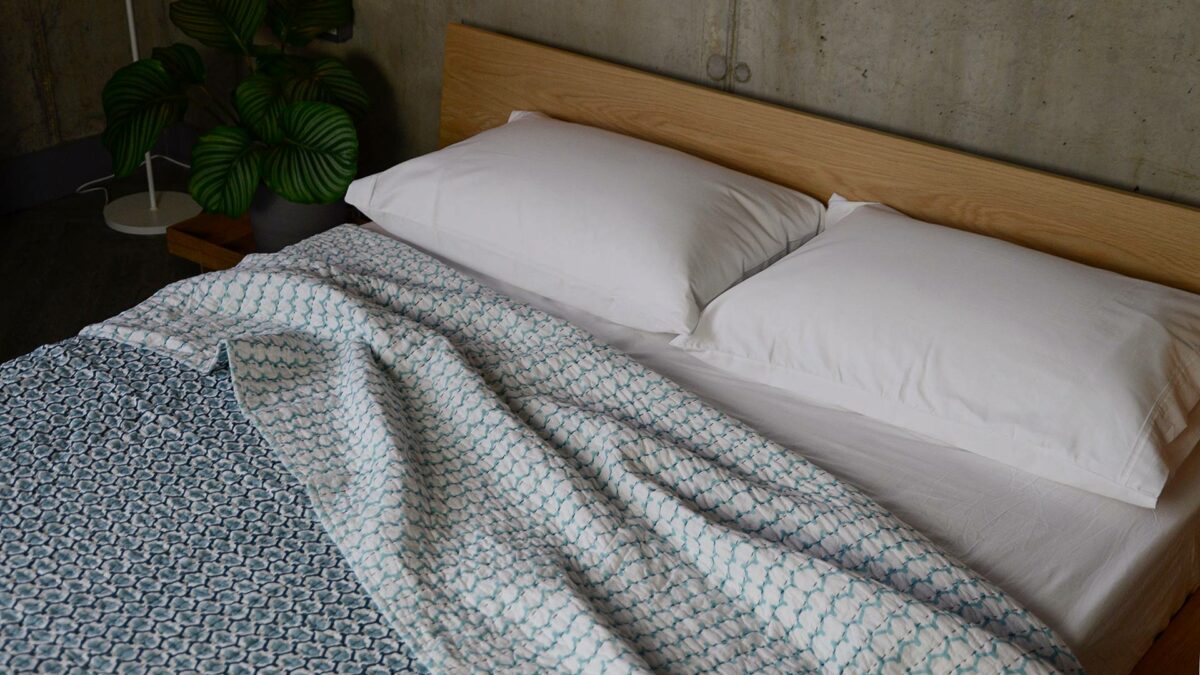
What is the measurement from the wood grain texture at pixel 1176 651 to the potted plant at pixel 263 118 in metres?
1.76

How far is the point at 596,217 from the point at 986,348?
67 cm

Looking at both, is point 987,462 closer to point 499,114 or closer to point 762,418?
point 762,418

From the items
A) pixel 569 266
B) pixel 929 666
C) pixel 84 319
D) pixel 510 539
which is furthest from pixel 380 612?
pixel 84 319

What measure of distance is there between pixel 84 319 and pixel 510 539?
187 centimetres

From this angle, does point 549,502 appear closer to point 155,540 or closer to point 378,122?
point 155,540

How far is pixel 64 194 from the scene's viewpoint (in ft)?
11.1

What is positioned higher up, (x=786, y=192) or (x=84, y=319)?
(x=786, y=192)

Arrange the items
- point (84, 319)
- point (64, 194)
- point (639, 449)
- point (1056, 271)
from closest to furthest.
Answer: point (639, 449), point (1056, 271), point (84, 319), point (64, 194)

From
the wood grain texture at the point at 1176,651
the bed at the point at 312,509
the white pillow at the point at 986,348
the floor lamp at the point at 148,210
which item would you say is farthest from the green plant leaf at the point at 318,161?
the wood grain texture at the point at 1176,651

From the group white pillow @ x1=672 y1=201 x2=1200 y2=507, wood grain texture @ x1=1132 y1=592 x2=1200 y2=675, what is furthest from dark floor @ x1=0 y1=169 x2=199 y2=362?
wood grain texture @ x1=1132 y1=592 x2=1200 y2=675

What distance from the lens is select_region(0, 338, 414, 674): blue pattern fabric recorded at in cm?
117

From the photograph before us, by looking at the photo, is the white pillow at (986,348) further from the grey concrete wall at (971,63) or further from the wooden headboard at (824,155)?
the grey concrete wall at (971,63)

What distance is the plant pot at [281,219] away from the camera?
104 inches

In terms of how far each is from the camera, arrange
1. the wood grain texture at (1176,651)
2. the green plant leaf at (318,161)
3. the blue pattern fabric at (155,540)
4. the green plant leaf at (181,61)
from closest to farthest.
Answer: the blue pattern fabric at (155,540), the wood grain texture at (1176,651), the green plant leaf at (318,161), the green plant leaf at (181,61)
